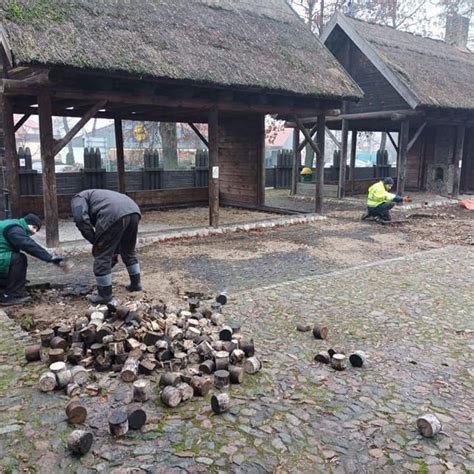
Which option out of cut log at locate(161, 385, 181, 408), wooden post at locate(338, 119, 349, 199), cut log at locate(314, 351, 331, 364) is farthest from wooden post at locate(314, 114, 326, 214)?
cut log at locate(161, 385, 181, 408)

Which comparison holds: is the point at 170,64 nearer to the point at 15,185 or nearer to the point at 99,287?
the point at 15,185

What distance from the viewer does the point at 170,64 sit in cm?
845

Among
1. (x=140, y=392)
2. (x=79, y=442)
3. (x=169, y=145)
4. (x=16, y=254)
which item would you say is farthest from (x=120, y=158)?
(x=79, y=442)

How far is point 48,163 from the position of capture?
7844 millimetres

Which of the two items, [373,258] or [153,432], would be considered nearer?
[153,432]

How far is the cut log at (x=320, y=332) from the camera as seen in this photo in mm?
4500

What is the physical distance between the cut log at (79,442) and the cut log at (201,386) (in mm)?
866

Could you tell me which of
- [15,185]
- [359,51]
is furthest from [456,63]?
[15,185]

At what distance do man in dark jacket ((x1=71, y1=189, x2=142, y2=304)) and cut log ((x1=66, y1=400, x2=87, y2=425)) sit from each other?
7.74 ft

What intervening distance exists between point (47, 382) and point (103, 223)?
2.10 m

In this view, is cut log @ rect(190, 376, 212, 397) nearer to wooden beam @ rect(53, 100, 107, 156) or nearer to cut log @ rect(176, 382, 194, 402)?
cut log @ rect(176, 382, 194, 402)

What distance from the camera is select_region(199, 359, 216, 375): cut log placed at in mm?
3680

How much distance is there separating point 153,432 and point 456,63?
18.5m

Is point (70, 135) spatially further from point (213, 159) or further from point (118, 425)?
point (118, 425)
